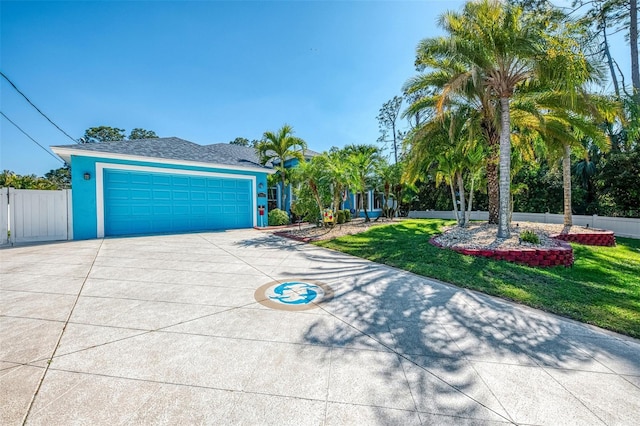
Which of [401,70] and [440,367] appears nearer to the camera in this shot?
[440,367]

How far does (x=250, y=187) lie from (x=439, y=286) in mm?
11406

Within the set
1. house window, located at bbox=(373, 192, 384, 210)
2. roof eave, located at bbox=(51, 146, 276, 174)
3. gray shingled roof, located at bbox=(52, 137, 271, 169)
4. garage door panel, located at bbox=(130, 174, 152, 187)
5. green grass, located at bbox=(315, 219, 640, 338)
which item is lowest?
green grass, located at bbox=(315, 219, 640, 338)

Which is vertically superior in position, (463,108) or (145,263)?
(463,108)

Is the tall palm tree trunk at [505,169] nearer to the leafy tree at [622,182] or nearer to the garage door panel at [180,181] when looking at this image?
the leafy tree at [622,182]

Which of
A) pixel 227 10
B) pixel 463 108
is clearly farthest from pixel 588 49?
pixel 227 10

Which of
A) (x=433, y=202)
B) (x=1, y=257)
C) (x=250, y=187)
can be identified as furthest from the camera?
(x=433, y=202)

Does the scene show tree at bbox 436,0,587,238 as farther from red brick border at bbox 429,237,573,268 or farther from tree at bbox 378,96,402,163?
tree at bbox 378,96,402,163

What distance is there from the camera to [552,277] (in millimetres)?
5680

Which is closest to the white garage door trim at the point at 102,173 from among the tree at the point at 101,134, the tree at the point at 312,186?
the tree at the point at 312,186

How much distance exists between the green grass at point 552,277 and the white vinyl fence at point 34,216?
385 inches

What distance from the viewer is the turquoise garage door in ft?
35.5

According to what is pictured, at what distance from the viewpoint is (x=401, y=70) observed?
1564 cm

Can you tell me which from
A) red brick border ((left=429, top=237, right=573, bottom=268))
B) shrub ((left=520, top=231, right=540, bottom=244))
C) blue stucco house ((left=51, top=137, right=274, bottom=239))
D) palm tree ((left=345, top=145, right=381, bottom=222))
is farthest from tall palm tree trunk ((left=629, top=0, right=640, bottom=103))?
blue stucco house ((left=51, top=137, right=274, bottom=239))

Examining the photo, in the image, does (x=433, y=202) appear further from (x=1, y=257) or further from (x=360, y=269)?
(x=1, y=257)
